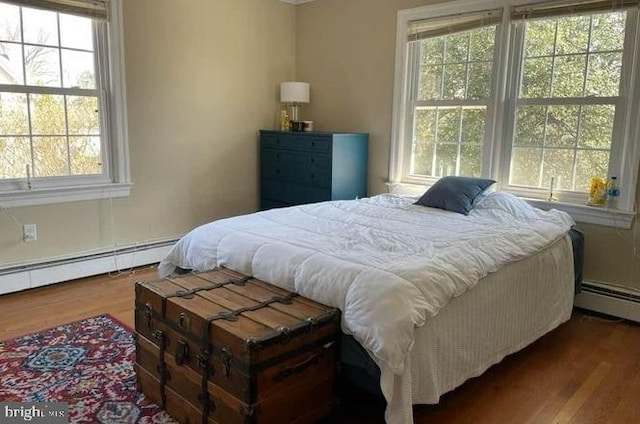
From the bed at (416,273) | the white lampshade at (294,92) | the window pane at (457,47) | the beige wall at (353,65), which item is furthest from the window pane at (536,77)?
the white lampshade at (294,92)

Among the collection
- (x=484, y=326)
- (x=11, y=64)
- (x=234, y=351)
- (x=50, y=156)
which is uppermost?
(x=11, y=64)

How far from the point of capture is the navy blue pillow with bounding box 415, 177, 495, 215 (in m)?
3.21

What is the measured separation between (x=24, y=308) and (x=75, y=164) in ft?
3.56

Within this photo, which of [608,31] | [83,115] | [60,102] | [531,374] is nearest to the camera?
[531,374]

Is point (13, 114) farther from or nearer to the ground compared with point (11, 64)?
nearer to the ground

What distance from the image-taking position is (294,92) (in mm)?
4574

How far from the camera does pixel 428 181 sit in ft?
13.3

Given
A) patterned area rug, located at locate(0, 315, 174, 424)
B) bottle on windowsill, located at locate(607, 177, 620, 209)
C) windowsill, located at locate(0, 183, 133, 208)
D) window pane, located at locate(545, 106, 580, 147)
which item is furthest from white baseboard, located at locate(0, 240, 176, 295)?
bottle on windowsill, located at locate(607, 177, 620, 209)

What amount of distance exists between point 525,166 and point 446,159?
618mm

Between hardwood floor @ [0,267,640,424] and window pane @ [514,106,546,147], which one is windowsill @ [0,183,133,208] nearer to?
hardwood floor @ [0,267,640,424]

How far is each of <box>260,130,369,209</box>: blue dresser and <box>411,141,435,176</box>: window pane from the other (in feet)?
1.54


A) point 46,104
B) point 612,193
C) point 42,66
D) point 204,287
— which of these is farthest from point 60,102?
point 612,193

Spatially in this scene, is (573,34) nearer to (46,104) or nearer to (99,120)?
(99,120)

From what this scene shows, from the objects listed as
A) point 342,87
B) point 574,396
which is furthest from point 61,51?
point 574,396
